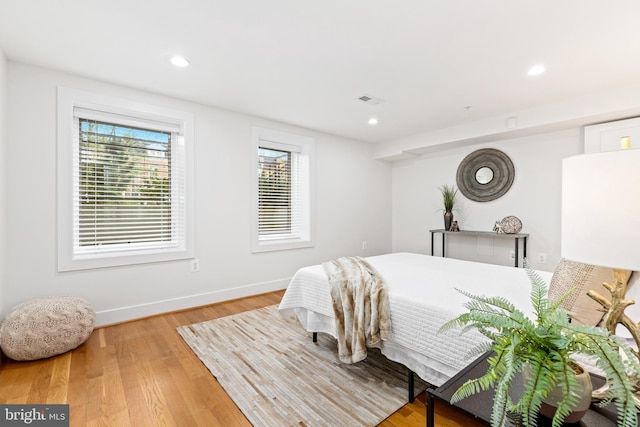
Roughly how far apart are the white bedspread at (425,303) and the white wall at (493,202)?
170 centimetres

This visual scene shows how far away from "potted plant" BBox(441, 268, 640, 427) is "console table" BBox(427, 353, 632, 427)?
84 millimetres

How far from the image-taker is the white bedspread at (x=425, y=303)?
151 cm

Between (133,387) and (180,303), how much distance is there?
139cm

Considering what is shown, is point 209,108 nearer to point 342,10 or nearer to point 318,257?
point 342,10

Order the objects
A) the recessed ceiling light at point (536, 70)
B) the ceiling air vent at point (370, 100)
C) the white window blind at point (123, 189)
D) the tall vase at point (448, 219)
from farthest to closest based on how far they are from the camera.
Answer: the tall vase at point (448, 219) → the ceiling air vent at point (370, 100) → the white window blind at point (123, 189) → the recessed ceiling light at point (536, 70)

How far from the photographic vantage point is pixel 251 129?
3646 millimetres

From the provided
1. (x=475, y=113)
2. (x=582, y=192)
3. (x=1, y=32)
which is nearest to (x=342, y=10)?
(x=582, y=192)

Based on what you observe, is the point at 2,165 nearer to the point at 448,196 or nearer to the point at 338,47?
the point at 338,47

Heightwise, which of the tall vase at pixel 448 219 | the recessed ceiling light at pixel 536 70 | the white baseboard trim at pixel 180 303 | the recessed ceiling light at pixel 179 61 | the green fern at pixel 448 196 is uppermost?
the recessed ceiling light at pixel 179 61

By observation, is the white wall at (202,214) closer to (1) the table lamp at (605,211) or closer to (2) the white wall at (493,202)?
(2) the white wall at (493,202)

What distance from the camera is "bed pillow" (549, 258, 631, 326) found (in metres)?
1.24

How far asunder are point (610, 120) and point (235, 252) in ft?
14.3

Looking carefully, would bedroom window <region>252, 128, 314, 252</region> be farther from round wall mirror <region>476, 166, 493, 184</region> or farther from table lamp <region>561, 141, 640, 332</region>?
table lamp <region>561, 141, 640, 332</region>

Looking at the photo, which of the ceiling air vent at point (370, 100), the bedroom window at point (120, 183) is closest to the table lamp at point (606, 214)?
the ceiling air vent at point (370, 100)
